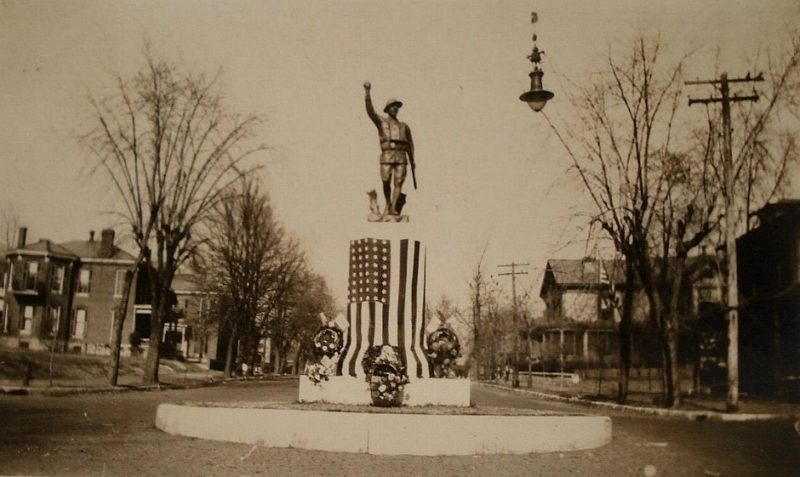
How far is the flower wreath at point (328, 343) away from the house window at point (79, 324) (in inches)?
1302

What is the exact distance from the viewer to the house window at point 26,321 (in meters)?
35.0

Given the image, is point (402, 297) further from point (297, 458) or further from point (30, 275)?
point (30, 275)

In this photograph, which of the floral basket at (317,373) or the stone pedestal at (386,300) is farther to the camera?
the stone pedestal at (386,300)

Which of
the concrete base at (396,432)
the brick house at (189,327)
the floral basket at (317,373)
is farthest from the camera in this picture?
the brick house at (189,327)

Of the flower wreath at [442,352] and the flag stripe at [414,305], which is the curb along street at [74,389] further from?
the flower wreath at [442,352]

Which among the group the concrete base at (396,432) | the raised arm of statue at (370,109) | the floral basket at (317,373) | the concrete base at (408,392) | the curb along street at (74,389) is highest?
the raised arm of statue at (370,109)

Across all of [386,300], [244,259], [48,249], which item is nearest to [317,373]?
[386,300]

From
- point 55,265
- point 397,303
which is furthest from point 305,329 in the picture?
point 397,303

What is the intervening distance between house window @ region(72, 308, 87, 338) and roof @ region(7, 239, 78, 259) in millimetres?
3318

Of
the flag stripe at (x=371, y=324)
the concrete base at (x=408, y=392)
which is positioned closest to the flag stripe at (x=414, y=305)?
the concrete base at (x=408, y=392)

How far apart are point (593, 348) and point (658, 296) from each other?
1220 inches

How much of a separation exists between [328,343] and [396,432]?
3.47 metres

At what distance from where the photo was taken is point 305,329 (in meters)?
46.5

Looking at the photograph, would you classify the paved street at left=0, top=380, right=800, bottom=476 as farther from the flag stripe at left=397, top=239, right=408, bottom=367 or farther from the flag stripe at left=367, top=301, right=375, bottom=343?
the flag stripe at left=397, top=239, right=408, bottom=367
